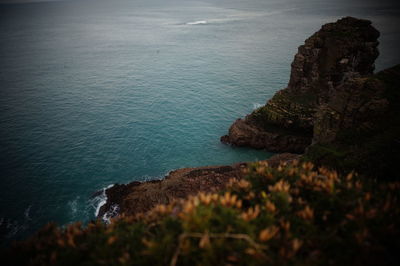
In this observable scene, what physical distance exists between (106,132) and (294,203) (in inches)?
1877

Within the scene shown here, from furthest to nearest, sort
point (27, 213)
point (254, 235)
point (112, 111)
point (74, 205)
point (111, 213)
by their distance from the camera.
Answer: point (112, 111), point (74, 205), point (27, 213), point (111, 213), point (254, 235)

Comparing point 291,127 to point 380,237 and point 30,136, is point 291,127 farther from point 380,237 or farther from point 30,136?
point 30,136

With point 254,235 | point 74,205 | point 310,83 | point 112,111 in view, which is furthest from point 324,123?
point 112,111

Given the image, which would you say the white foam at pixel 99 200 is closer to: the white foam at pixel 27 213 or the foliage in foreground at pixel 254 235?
the white foam at pixel 27 213

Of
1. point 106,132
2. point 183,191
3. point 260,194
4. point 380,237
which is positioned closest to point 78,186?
point 106,132

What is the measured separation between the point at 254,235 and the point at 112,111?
56.6m

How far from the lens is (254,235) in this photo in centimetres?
475

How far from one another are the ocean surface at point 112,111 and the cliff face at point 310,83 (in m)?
4.16

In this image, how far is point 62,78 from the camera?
73.9 metres


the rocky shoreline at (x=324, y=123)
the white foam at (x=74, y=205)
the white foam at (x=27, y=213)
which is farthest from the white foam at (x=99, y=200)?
the white foam at (x=27, y=213)

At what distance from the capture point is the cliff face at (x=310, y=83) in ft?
130

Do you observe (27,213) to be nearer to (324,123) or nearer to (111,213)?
(111,213)

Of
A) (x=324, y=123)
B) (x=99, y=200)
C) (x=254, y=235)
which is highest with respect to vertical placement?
(x=254, y=235)

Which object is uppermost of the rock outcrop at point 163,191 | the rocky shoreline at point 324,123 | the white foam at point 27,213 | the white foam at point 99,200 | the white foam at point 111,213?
the rocky shoreline at point 324,123
